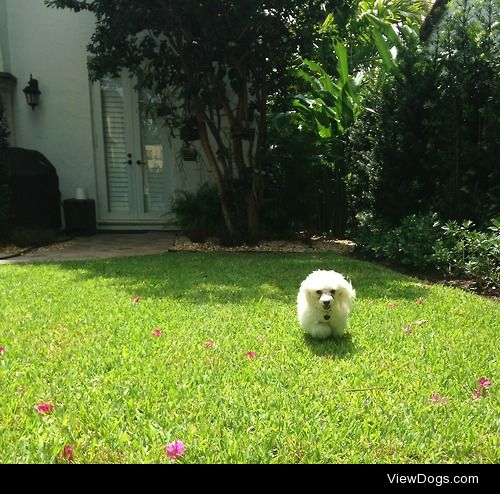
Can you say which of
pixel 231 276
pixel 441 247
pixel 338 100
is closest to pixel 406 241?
pixel 441 247

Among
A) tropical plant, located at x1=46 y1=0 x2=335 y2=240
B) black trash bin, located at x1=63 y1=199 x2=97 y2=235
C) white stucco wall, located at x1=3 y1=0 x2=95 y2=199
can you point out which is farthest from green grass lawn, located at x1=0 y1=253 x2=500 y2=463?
white stucco wall, located at x1=3 y1=0 x2=95 y2=199

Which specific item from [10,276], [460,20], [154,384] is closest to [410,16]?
[460,20]

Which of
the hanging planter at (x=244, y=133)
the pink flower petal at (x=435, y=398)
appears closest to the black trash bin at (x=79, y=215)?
the hanging planter at (x=244, y=133)

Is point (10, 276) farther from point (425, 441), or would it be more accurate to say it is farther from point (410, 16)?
point (410, 16)

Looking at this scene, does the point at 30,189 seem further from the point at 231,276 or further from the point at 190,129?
the point at 231,276

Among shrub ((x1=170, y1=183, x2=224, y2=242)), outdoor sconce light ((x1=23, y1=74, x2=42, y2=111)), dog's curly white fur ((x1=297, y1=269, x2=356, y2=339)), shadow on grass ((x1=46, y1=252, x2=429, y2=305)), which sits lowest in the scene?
shadow on grass ((x1=46, y1=252, x2=429, y2=305))

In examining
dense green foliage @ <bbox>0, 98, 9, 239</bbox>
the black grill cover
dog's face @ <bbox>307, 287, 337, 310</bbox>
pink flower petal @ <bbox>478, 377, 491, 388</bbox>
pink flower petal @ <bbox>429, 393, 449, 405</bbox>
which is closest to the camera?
pink flower petal @ <bbox>429, 393, 449, 405</bbox>

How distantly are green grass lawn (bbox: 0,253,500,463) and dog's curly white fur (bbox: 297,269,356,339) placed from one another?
4.4 inches

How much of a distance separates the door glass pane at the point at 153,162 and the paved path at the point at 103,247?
778mm

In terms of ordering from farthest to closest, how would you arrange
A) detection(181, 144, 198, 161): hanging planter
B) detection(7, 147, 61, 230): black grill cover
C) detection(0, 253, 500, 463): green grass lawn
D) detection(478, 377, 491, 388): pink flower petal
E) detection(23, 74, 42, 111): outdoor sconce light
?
detection(181, 144, 198, 161): hanging planter, detection(23, 74, 42, 111): outdoor sconce light, detection(7, 147, 61, 230): black grill cover, detection(478, 377, 491, 388): pink flower petal, detection(0, 253, 500, 463): green grass lawn

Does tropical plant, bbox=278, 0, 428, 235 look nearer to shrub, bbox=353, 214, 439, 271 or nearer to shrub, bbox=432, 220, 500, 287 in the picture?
shrub, bbox=353, 214, 439, 271

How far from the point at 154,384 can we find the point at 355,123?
6788mm

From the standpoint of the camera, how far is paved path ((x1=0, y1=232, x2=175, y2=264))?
6952mm

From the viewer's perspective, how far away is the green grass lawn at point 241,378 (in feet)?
6.07
